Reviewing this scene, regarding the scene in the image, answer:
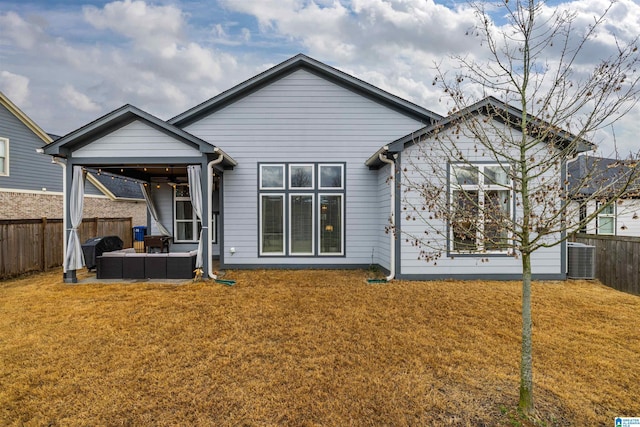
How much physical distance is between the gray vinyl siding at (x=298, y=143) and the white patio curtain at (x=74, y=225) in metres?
3.01

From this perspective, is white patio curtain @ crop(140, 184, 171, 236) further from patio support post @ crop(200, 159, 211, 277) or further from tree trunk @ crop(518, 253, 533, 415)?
tree trunk @ crop(518, 253, 533, 415)

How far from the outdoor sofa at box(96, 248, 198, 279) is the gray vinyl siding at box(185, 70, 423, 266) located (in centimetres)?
143

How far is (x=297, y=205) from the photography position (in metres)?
8.63

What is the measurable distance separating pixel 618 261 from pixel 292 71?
977 cm

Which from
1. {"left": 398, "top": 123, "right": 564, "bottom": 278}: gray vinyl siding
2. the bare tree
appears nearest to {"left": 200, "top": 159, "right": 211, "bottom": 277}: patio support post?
{"left": 398, "top": 123, "right": 564, "bottom": 278}: gray vinyl siding

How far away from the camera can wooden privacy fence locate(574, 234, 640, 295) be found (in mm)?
7363

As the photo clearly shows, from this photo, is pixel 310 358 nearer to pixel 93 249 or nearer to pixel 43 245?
pixel 93 249

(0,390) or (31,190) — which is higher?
(31,190)

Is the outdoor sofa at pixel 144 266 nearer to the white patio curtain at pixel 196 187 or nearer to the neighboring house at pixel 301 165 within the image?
the white patio curtain at pixel 196 187

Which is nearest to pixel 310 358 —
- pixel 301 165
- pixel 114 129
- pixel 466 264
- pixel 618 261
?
pixel 466 264

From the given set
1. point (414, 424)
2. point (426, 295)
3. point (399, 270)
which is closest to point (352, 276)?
point (399, 270)

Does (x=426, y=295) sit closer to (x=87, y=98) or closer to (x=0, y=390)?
(x=0, y=390)

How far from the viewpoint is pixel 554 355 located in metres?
3.52

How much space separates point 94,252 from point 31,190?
7.55m
